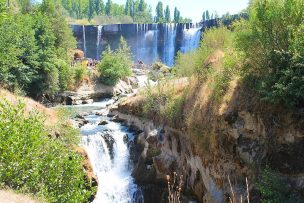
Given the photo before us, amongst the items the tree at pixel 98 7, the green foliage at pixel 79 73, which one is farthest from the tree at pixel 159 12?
the green foliage at pixel 79 73

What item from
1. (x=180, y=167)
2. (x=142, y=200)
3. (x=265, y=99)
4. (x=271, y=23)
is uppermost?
(x=271, y=23)

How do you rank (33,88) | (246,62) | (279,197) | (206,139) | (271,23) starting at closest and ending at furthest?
1. (279,197)
2. (271,23)
3. (246,62)
4. (206,139)
5. (33,88)

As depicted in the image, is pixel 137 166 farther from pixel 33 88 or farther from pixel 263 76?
pixel 33 88

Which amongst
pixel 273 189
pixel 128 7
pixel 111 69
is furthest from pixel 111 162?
pixel 128 7

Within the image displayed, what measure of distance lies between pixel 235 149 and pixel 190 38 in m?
48.8

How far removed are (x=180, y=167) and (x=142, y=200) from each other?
9.83ft

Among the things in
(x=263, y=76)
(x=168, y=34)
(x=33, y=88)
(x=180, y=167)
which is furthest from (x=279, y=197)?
(x=168, y=34)

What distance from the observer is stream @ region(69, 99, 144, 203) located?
20344 millimetres

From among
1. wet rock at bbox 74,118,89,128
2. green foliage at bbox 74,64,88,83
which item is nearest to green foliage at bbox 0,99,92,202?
wet rock at bbox 74,118,89,128

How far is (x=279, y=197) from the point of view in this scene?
11.6 metres

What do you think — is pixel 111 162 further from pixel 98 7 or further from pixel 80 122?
pixel 98 7

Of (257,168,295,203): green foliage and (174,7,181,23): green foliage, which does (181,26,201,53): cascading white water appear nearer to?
(257,168,295,203): green foliage

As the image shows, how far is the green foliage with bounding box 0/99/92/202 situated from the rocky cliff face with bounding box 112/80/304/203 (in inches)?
221

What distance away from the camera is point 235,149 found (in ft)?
46.7
